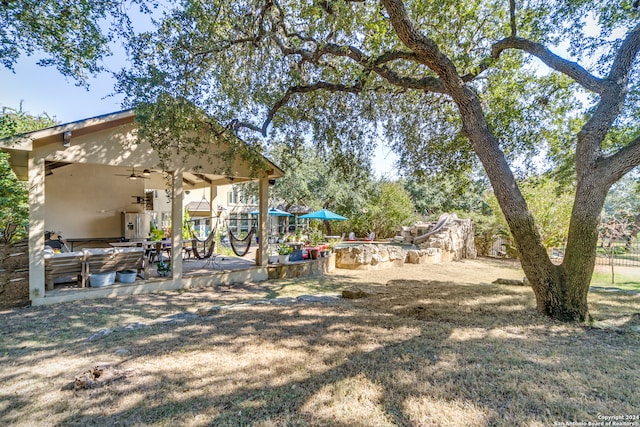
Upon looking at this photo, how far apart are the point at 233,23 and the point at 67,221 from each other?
26.2 feet

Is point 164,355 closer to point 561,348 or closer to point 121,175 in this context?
point 561,348

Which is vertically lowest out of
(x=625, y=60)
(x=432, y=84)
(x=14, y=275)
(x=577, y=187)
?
(x=14, y=275)

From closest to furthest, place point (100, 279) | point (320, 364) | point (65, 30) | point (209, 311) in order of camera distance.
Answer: point (320, 364), point (65, 30), point (209, 311), point (100, 279)

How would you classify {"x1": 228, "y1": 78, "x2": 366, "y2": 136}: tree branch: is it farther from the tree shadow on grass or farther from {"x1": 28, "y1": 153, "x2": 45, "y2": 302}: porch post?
the tree shadow on grass

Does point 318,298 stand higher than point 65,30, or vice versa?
point 65,30

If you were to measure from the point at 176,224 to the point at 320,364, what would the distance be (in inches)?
210

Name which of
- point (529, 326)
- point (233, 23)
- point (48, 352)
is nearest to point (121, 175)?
point (233, 23)

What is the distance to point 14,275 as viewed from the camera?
18.4 ft

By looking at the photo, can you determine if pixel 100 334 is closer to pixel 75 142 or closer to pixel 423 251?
pixel 75 142

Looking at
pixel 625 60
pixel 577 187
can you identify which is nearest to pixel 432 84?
pixel 625 60

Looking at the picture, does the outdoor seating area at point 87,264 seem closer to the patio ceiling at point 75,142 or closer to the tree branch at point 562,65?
the patio ceiling at point 75,142

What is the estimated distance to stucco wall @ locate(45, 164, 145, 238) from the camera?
30.6 ft

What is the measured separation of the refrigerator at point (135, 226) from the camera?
10586mm

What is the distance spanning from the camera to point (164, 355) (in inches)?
138
